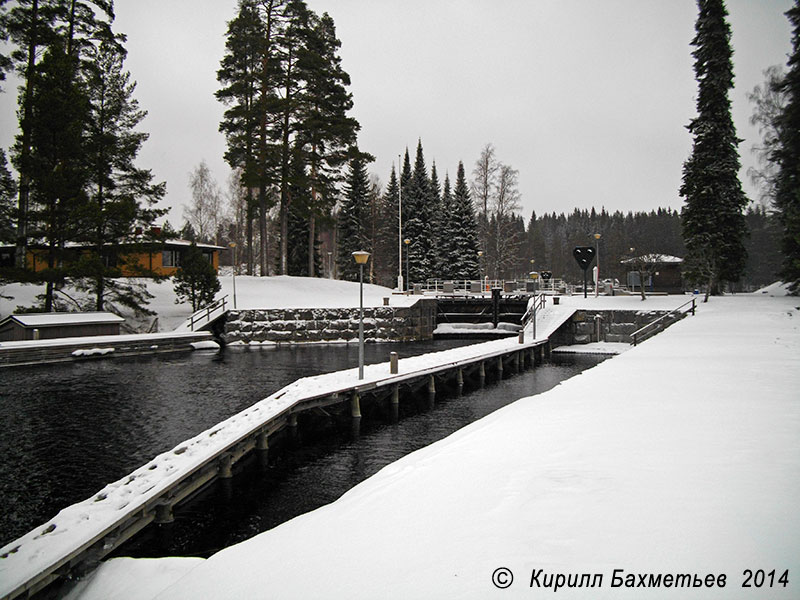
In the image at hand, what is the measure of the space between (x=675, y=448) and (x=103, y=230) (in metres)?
33.4

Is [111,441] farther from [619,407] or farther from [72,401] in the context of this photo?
[619,407]

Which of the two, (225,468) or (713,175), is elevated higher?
(713,175)

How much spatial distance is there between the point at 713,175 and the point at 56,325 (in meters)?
41.3

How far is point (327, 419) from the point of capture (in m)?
15.5

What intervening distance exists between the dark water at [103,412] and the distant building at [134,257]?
27.1ft

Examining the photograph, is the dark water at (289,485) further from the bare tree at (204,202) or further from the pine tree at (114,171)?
the bare tree at (204,202)

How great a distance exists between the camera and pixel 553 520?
4.43 meters

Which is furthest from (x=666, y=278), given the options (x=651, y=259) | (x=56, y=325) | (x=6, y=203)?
(x=6, y=203)

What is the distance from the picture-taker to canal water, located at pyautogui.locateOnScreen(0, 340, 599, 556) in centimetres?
872

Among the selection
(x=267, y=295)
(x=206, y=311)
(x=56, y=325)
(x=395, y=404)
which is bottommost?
(x=395, y=404)

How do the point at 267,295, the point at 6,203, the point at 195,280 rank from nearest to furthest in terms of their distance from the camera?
the point at 6,203 < the point at 195,280 < the point at 267,295

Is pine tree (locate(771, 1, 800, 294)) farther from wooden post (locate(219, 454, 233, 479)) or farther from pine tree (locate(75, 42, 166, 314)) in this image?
pine tree (locate(75, 42, 166, 314))

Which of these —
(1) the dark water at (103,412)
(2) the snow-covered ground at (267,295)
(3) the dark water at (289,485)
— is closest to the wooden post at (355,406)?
(3) the dark water at (289,485)

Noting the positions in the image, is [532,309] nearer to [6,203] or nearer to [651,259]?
[651,259]
